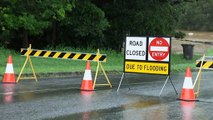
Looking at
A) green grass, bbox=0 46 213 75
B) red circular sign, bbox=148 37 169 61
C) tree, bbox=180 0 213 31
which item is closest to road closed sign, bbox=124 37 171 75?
red circular sign, bbox=148 37 169 61

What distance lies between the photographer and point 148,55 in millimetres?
14891

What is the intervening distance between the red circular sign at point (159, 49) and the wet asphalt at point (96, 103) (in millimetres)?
1114

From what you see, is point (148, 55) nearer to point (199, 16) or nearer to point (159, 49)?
point (159, 49)

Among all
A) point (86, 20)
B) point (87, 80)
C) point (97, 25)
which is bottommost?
point (87, 80)

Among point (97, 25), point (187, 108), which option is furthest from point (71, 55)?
point (97, 25)

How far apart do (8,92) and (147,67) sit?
161 inches

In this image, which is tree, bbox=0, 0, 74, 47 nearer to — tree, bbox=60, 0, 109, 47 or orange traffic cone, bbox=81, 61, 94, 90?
tree, bbox=60, 0, 109, 47

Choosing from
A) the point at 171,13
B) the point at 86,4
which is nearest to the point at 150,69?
the point at 86,4

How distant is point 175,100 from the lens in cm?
1355

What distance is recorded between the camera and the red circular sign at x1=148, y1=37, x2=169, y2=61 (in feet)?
48.0

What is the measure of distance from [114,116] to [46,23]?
22103 millimetres

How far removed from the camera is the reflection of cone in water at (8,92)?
497 inches

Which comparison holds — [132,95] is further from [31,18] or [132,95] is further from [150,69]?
[31,18]

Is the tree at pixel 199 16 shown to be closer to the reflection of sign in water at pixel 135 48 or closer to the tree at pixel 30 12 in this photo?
the tree at pixel 30 12
